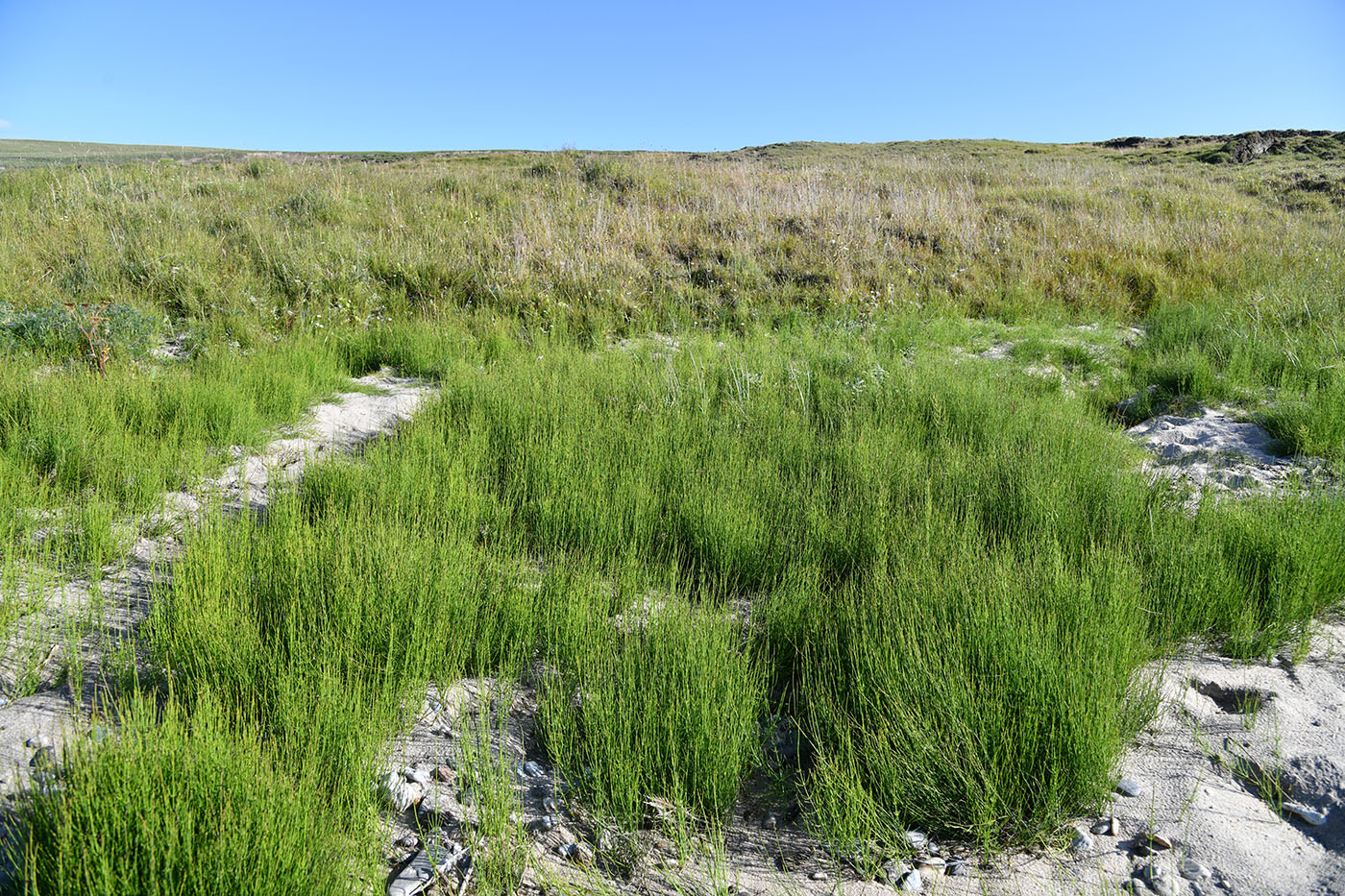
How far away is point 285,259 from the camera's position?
8.01 m

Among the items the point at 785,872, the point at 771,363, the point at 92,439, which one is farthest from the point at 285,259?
the point at 785,872

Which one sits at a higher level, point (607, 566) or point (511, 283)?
point (511, 283)

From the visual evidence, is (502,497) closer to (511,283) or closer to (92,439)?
(92,439)

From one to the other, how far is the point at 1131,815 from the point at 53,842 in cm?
264

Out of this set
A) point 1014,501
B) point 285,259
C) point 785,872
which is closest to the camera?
point 785,872

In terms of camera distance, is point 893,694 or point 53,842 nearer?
point 53,842

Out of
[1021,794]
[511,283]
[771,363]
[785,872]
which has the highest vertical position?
[511,283]

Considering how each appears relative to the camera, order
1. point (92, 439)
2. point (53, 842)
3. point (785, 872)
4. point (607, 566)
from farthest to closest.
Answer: point (92, 439), point (607, 566), point (785, 872), point (53, 842)

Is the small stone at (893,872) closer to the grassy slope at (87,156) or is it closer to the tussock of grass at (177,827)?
the tussock of grass at (177,827)

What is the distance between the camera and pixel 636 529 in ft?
10.9

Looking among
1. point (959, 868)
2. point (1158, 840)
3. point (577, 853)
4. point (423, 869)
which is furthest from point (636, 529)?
point (1158, 840)

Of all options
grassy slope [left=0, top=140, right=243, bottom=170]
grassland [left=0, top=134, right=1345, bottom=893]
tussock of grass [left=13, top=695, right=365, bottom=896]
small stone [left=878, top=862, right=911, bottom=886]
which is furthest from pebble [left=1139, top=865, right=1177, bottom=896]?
grassy slope [left=0, top=140, right=243, bottom=170]

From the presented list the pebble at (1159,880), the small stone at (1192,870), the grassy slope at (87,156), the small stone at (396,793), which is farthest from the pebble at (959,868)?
the grassy slope at (87,156)

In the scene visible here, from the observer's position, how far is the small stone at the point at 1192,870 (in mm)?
1889
